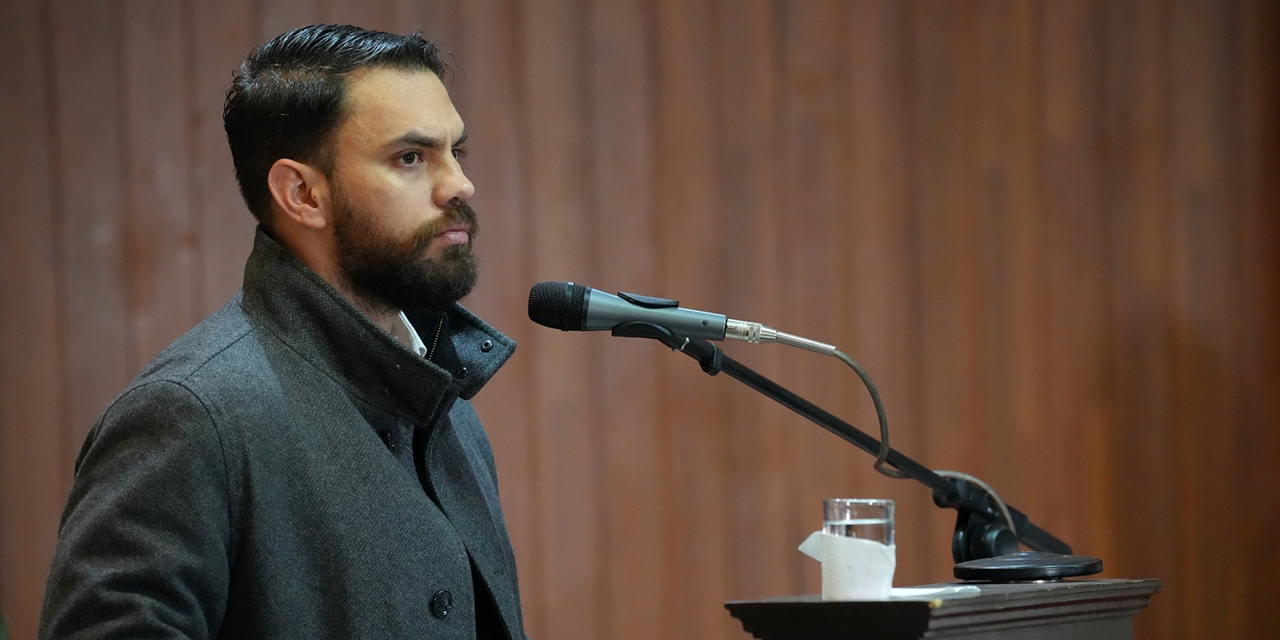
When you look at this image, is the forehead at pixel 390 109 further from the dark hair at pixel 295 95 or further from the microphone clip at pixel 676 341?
the microphone clip at pixel 676 341

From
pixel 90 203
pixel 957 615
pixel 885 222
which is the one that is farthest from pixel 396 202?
pixel 885 222

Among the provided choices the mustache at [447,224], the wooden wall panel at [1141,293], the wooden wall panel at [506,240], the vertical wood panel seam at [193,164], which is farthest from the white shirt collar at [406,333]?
the wooden wall panel at [1141,293]

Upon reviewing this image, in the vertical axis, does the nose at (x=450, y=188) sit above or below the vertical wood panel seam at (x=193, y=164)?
below

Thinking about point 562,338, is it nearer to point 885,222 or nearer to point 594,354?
point 594,354

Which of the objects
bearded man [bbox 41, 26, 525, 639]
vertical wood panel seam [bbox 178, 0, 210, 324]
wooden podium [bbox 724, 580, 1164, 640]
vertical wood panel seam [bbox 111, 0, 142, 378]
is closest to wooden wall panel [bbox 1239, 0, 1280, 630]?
wooden podium [bbox 724, 580, 1164, 640]

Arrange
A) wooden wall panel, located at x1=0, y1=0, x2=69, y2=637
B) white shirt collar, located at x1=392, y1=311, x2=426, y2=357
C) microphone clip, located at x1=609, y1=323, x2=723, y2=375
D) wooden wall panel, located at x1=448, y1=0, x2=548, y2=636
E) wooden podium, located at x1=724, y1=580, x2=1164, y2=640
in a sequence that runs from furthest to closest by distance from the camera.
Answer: wooden wall panel, located at x1=448, y1=0, x2=548, y2=636 → wooden wall panel, located at x1=0, y1=0, x2=69, y2=637 → white shirt collar, located at x1=392, y1=311, x2=426, y2=357 → microphone clip, located at x1=609, y1=323, x2=723, y2=375 → wooden podium, located at x1=724, y1=580, x2=1164, y2=640

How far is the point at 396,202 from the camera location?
1.55m

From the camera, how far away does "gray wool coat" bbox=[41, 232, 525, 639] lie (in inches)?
46.6

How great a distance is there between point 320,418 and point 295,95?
17.7 inches

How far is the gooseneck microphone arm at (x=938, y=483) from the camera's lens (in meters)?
1.43

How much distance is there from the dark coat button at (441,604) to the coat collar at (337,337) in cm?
22

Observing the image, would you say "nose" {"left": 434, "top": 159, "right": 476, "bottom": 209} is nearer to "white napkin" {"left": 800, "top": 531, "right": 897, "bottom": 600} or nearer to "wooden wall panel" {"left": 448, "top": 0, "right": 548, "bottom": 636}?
Answer: "white napkin" {"left": 800, "top": 531, "right": 897, "bottom": 600}

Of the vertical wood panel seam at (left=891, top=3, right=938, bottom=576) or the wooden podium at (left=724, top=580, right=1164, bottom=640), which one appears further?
the vertical wood panel seam at (left=891, top=3, right=938, bottom=576)

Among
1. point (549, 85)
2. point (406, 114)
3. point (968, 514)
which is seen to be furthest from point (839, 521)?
point (549, 85)
